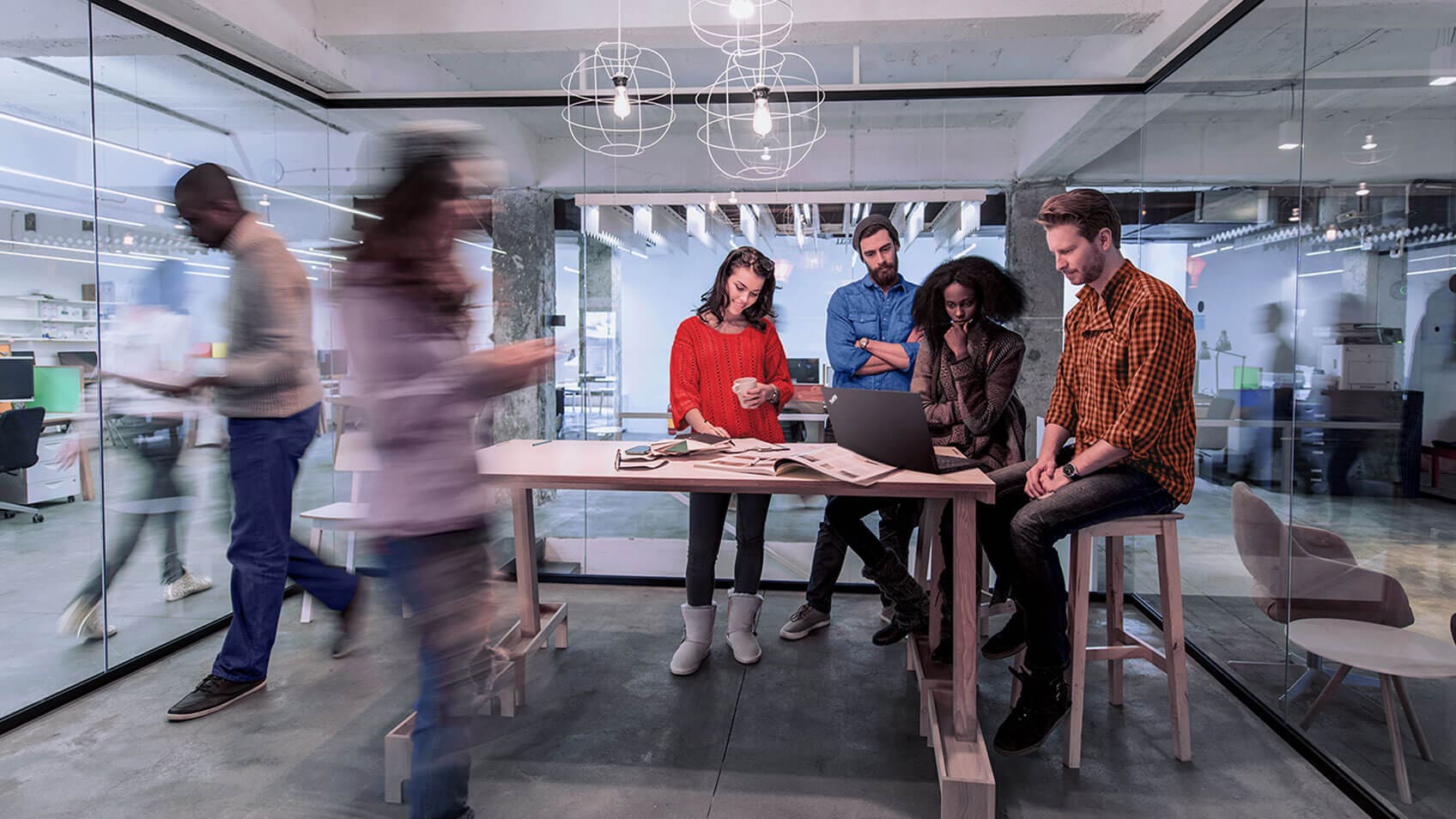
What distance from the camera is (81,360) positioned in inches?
109

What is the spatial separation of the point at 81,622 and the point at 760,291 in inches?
110

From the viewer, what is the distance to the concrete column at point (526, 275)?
4.38m

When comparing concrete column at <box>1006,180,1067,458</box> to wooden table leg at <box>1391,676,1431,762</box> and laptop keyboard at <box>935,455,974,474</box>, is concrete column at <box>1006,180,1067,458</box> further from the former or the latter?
wooden table leg at <box>1391,676,1431,762</box>

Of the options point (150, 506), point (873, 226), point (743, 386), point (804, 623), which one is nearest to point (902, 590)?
point (804, 623)

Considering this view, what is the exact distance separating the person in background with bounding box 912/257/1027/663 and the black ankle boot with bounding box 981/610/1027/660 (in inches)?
15.5

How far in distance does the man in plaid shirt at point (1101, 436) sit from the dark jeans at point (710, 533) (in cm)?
101

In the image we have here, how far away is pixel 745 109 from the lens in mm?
4188

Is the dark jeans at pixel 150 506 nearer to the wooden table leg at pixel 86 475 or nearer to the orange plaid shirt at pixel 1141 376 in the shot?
the wooden table leg at pixel 86 475

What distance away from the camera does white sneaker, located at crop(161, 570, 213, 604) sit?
329 centimetres

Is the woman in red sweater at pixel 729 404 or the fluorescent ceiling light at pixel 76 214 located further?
the woman in red sweater at pixel 729 404

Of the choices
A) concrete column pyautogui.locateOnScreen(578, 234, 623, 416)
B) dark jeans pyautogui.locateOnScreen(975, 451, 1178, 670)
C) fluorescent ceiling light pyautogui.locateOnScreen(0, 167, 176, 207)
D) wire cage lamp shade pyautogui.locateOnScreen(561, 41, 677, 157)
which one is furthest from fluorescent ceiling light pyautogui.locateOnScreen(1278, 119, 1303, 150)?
fluorescent ceiling light pyautogui.locateOnScreen(0, 167, 176, 207)

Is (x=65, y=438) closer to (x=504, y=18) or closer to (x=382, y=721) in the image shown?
(x=382, y=721)

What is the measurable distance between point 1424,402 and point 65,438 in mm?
4173

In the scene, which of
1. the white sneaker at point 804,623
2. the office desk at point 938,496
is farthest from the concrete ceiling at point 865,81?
the white sneaker at point 804,623
